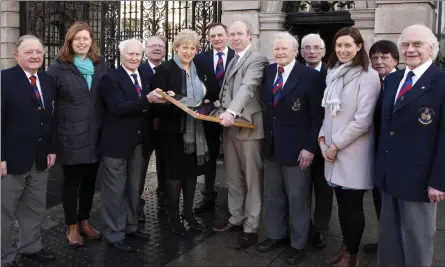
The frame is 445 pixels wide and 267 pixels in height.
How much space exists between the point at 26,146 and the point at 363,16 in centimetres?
550

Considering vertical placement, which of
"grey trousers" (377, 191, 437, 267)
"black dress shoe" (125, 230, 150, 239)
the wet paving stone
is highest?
"grey trousers" (377, 191, 437, 267)

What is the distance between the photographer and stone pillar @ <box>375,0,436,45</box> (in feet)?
22.9

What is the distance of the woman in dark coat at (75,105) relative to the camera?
426cm

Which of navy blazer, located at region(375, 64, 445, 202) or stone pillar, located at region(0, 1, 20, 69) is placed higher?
stone pillar, located at region(0, 1, 20, 69)

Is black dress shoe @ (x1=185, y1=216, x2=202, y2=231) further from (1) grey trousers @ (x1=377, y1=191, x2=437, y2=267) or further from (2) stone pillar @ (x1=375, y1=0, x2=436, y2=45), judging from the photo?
(2) stone pillar @ (x1=375, y1=0, x2=436, y2=45)

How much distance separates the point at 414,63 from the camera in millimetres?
3324

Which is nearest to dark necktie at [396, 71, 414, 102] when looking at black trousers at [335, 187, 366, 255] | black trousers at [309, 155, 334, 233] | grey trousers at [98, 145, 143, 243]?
black trousers at [335, 187, 366, 255]

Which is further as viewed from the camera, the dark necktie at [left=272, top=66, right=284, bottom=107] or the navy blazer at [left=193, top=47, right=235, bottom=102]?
the navy blazer at [left=193, top=47, right=235, bottom=102]

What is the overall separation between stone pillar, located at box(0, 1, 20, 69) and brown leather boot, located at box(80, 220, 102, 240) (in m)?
8.26

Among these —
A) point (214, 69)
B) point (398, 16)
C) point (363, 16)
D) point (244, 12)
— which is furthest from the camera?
point (244, 12)

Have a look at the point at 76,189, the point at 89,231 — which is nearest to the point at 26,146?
the point at 76,189

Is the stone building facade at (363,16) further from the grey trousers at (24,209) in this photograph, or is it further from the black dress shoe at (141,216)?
the grey trousers at (24,209)

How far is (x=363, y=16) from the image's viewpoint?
7355 millimetres

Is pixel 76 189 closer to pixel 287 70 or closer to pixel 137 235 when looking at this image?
pixel 137 235
